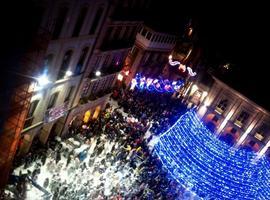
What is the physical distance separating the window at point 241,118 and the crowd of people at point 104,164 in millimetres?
15463

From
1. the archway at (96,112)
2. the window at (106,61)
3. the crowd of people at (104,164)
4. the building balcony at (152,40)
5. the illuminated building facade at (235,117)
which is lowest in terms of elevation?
the crowd of people at (104,164)

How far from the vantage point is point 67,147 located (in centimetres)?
3644

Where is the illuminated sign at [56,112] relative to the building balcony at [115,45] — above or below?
below

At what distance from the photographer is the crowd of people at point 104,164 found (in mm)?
29969

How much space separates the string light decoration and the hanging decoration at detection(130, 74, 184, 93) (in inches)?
799

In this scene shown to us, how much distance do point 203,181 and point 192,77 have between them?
130 ft

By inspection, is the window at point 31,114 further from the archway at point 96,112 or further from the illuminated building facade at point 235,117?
the illuminated building facade at point 235,117

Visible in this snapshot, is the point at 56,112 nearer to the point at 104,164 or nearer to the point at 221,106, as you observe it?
the point at 104,164

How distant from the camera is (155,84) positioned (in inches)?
2539

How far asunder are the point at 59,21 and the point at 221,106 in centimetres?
3899

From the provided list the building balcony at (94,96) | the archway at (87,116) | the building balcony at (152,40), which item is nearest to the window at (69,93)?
the building balcony at (94,96)

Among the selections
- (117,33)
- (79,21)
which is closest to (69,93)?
(79,21)

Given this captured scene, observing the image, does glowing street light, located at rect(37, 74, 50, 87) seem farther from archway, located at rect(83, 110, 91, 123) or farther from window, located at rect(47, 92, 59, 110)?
archway, located at rect(83, 110, 91, 123)

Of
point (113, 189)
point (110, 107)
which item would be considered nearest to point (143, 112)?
point (110, 107)
